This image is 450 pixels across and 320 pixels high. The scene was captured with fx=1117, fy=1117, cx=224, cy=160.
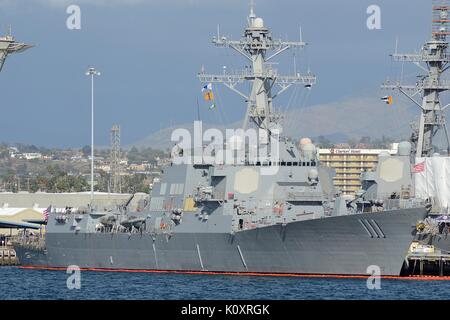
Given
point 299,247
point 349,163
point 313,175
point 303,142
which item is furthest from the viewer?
point 349,163

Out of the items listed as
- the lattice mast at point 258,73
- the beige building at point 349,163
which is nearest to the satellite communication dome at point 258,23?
the lattice mast at point 258,73

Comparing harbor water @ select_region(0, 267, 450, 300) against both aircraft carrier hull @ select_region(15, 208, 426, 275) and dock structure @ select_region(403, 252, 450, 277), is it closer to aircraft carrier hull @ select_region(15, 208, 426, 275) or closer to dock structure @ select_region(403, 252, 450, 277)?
aircraft carrier hull @ select_region(15, 208, 426, 275)

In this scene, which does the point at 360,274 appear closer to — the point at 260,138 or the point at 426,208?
the point at 426,208

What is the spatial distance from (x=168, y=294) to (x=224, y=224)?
6917 millimetres

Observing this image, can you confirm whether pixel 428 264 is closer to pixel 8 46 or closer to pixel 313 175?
pixel 313 175

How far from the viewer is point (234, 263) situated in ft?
130

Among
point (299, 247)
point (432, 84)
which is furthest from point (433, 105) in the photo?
point (299, 247)

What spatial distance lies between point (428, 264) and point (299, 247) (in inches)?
300

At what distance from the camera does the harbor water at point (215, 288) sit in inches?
1267

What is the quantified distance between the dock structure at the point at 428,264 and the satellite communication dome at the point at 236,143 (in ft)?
25.1

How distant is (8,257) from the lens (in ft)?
202

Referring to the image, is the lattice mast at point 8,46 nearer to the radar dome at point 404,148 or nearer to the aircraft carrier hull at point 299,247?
the aircraft carrier hull at point 299,247

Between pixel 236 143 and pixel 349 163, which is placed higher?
pixel 236 143
